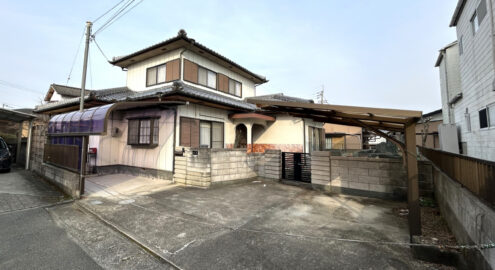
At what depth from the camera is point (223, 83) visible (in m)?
11.8

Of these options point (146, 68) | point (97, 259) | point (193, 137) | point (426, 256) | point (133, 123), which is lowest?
point (97, 259)

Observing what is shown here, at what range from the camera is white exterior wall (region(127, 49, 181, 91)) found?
381 inches

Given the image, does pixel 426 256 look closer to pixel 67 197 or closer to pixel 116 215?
pixel 116 215

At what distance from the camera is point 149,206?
16.9ft

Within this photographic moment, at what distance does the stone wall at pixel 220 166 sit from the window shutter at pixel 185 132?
0.76 metres

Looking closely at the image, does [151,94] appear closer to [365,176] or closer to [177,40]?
[177,40]

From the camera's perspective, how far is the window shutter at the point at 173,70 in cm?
930

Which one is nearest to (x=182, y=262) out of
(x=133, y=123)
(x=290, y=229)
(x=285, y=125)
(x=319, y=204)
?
(x=290, y=229)

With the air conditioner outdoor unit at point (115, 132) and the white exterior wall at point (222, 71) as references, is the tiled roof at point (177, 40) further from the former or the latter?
the air conditioner outdoor unit at point (115, 132)

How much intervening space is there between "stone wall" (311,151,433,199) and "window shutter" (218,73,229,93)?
705 cm

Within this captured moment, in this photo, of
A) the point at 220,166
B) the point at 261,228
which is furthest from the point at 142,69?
the point at 261,228

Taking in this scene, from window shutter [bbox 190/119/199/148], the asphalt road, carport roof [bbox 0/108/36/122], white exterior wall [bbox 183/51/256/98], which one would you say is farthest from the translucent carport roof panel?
carport roof [bbox 0/108/36/122]

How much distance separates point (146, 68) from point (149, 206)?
27.3ft

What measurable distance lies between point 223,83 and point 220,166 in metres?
6.20
